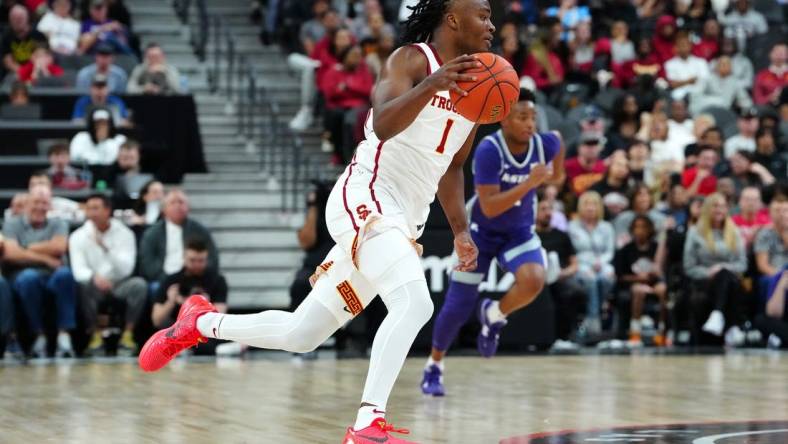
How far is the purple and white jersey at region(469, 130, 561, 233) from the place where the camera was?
29.7 feet

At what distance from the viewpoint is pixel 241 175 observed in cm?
1596

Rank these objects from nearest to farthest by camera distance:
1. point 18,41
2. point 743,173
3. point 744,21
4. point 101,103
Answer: point 101,103, point 743,173, point 18,41, point 744,21

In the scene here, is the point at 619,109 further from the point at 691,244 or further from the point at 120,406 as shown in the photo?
the point at 120,406

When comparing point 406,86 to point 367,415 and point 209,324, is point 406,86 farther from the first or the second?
point 209,324

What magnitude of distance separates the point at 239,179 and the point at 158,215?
8.42 feet

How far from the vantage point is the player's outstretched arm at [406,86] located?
5.57 metres

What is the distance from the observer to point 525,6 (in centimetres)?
1958

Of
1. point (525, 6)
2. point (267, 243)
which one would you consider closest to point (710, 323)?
point (267, 243)

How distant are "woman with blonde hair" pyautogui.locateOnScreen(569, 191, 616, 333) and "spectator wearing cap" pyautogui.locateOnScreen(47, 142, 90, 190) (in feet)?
15.7

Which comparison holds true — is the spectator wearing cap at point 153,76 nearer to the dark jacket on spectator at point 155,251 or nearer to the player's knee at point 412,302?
the dark jacket on spectator at point 155,251

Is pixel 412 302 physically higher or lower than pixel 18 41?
lower

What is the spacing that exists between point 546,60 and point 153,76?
510 cm

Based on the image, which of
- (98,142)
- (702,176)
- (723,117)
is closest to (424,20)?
(98,142)

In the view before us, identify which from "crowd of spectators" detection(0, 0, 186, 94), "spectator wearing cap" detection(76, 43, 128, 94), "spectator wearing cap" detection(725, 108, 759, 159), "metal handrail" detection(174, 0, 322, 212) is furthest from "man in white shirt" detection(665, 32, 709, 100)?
"spectator wearing cap" detection(76, 43, 128, 94)
